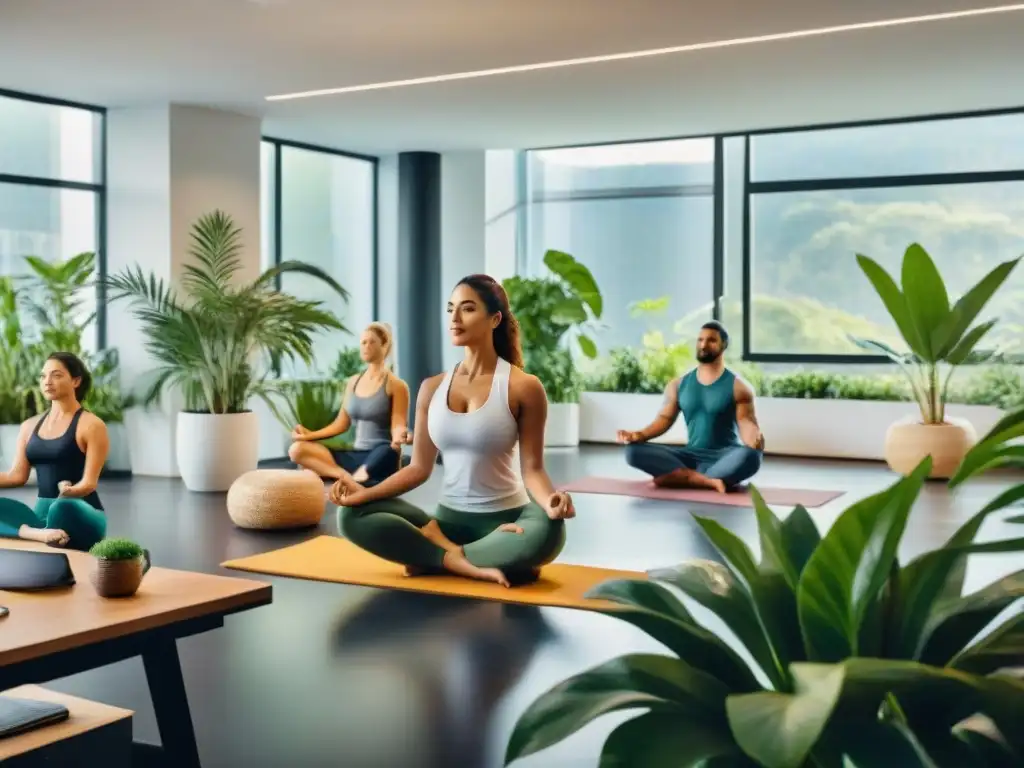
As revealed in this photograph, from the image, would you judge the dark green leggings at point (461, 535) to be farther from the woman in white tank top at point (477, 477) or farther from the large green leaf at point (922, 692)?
the large green leaf at point (922, 692)

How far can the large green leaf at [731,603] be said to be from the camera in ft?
4.60

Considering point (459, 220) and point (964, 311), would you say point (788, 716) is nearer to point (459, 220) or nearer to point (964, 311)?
point (964, 311)

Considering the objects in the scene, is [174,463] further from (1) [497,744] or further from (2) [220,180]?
(1) [497,744]

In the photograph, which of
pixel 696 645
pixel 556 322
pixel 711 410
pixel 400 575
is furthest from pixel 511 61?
pixel 696 645

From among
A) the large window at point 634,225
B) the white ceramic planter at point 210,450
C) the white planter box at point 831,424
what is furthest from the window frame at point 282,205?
the white planter box at point 831,424

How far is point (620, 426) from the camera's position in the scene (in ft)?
36.7

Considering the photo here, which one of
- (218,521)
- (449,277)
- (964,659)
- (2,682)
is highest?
(449,277)

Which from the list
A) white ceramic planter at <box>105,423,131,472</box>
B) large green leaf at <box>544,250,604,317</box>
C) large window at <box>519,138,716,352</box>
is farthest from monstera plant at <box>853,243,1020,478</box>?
white ceramic planter at <box>105,423,131,472</box>

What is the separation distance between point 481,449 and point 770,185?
687 centimetres

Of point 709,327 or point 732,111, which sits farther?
point 732,111

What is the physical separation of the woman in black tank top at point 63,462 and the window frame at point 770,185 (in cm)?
683

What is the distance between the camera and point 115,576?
231 centimetres

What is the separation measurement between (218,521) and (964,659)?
5879 mm

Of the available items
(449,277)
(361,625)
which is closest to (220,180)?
(449,277)
